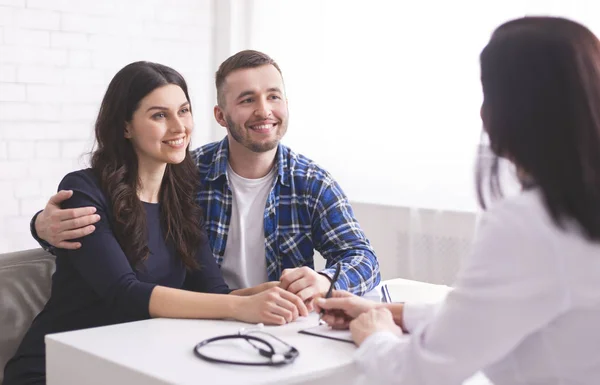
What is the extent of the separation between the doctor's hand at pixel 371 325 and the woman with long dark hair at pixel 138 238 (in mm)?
229

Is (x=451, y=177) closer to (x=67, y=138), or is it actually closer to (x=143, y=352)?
(x=67, y=138)

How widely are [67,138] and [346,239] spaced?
1892 millimetres

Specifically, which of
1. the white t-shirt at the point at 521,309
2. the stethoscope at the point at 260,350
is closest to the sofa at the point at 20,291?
the stethoscope at the point at 260,350

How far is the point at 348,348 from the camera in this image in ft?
5.28

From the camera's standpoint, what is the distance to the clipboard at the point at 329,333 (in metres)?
1.67

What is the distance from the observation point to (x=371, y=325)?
1599mm

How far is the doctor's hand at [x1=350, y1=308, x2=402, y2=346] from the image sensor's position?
158cm

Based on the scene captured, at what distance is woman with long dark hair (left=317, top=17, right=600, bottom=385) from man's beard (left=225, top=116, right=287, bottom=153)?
4.34ft

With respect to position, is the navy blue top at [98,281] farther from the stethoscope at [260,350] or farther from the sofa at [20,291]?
the stethoscope at [260,350]

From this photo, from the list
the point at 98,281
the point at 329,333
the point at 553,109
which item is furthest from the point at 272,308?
the point at 553,109

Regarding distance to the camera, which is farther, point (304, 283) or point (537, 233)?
point (304, 283)

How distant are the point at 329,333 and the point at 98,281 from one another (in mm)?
611

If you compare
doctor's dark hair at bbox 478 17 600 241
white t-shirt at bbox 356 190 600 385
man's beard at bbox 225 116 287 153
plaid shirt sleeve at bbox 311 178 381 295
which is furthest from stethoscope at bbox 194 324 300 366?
man's beard at bbox 225 116 287 153

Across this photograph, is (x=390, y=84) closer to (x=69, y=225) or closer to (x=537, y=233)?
(x=69, y=225)
